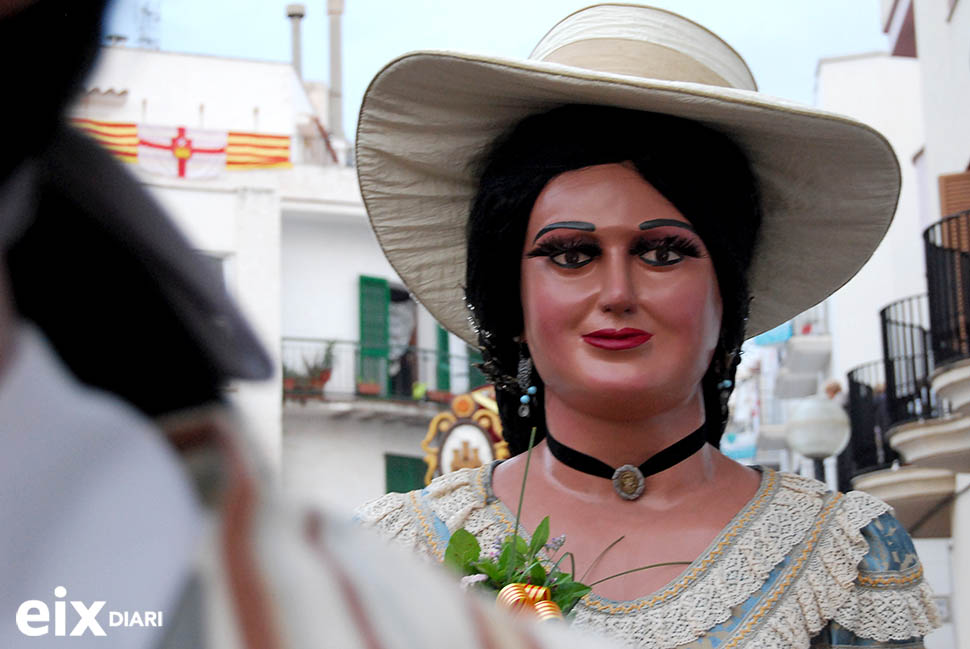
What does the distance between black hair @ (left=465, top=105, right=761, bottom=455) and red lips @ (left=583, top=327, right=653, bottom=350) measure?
21 centimetres

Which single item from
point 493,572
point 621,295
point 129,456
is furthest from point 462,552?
point 129,456

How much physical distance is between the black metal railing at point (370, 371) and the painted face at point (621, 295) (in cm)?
1320

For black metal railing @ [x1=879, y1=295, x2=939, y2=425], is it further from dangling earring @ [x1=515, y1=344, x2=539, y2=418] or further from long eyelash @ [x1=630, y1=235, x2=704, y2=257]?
long eyelash @ [x1=630, y1=235, x2=704, y2=257]

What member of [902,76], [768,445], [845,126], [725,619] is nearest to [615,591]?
[725,619]

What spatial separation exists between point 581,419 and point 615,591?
29 centimetres

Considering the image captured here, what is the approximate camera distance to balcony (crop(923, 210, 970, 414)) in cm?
803

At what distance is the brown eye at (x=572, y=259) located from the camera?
7.25 feet

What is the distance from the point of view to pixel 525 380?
243 centimetres

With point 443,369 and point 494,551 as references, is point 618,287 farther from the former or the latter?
point 443,369

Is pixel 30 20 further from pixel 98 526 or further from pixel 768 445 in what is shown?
pixel 768 445

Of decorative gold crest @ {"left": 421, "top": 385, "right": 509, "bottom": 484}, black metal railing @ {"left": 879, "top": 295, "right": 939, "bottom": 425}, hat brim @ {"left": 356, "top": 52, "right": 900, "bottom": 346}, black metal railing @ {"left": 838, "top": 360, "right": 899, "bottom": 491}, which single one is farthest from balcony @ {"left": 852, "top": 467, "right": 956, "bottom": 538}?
hat brim @ {"left": 356, "top": 52, "right": 900, "bottom": 346}

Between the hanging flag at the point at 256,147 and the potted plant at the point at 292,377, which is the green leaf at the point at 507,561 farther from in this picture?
the potted plant at the point at 292,377

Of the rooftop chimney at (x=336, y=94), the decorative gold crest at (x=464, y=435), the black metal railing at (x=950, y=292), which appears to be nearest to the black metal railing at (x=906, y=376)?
the black metal railing at (x=950, y=292)

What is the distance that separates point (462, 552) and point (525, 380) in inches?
18.1
